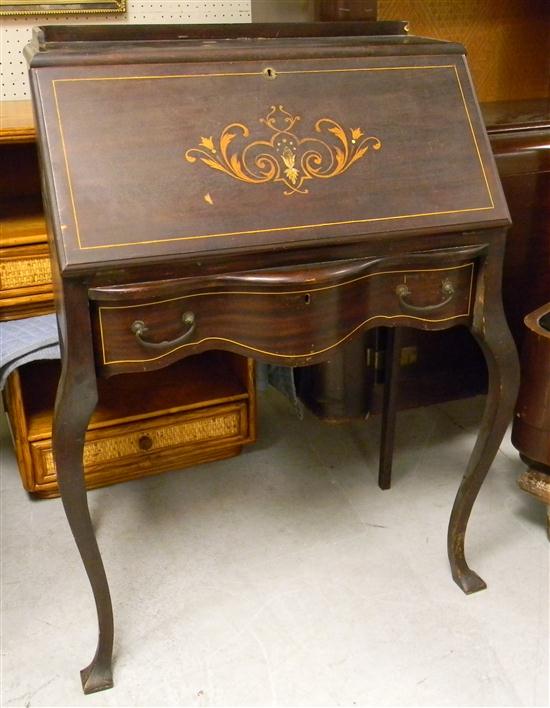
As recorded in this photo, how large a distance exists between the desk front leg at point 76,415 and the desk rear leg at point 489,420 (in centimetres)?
69

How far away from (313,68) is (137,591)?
1092mm

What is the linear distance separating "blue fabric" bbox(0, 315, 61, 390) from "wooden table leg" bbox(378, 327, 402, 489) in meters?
0.76

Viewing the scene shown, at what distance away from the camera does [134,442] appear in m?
1.85

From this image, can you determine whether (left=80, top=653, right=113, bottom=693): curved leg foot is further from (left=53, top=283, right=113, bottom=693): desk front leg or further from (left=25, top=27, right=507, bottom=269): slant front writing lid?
(left=25, top=27, right=507, bottom=269): slant front writing lid

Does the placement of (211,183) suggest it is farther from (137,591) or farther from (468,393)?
(468,393)

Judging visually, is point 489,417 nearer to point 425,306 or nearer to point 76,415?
point 425,306

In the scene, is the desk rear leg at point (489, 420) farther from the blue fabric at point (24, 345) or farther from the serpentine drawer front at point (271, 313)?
the blue fabric at point (24, 345)

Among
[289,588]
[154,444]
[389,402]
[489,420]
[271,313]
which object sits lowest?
[289,588]

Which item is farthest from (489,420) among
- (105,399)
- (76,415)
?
(105,399)

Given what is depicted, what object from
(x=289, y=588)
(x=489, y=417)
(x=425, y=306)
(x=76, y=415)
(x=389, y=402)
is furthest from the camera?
(x=389, y=402)

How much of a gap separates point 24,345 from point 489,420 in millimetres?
993

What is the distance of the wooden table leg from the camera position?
5.75 ft

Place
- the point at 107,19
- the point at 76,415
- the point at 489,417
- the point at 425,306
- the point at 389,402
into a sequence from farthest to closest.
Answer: the point at 107,19 → the point at 389,402 → the point at 489,417 → the point at 425,306 → the point at 76,415

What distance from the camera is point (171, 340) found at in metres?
1.17
